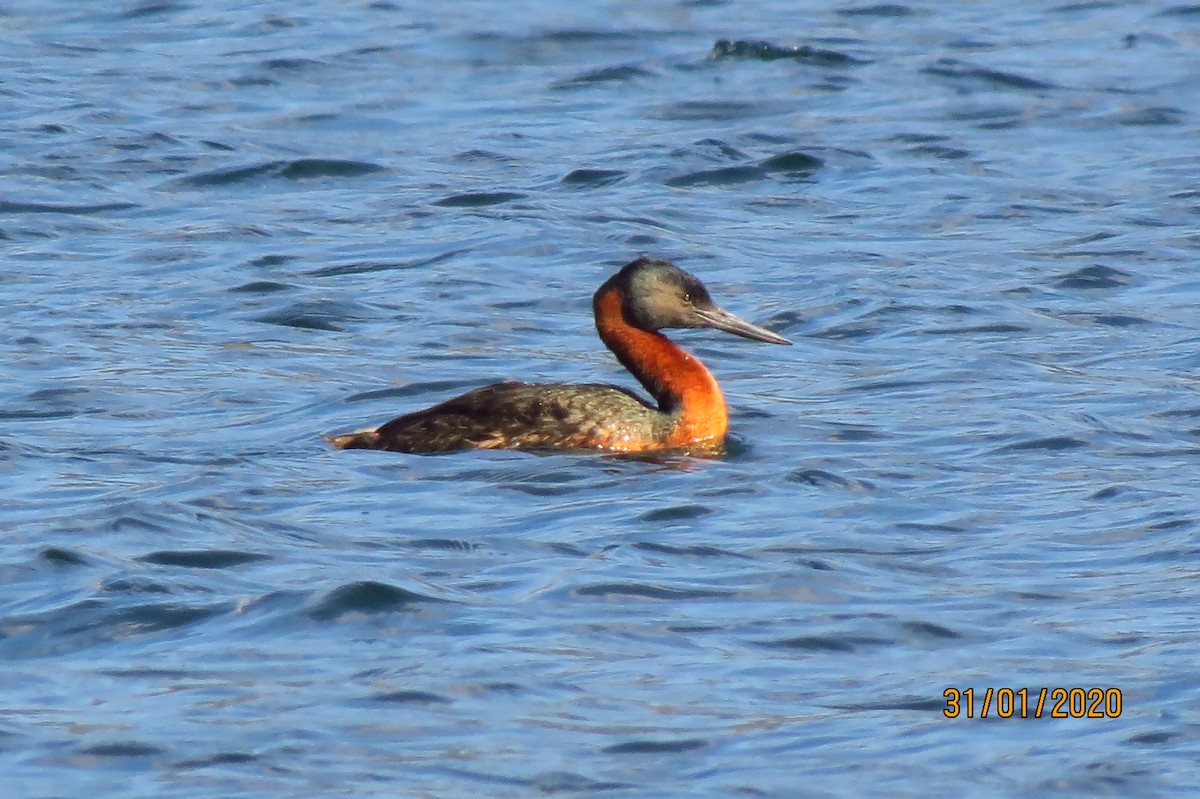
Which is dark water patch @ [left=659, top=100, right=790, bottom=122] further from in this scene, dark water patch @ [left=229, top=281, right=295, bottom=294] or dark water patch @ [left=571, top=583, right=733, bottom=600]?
dark water patch @ [left=571, top=583, right=733, bottom=600]

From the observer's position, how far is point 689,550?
30.6 ft

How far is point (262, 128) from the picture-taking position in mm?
19719

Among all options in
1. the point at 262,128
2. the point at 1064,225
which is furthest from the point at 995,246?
the point at 262,128

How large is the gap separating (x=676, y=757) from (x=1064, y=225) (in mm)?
9924

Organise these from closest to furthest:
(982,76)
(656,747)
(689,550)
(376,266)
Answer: (656,747) < (689,550) < (376,266) < (982,76)

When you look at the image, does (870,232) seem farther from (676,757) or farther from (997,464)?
(676,757)

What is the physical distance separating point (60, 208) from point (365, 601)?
31.0 feet

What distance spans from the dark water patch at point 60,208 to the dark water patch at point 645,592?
9177 millimetres

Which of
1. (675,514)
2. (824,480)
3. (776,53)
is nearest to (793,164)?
(776,53)

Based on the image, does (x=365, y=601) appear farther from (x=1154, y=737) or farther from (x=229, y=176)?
(x=229, y=176)

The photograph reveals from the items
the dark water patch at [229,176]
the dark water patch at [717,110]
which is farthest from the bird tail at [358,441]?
the dark water patch at [717,110]

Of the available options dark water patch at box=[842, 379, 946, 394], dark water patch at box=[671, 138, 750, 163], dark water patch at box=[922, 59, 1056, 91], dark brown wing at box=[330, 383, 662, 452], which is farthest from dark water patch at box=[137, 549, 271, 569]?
dark water patch at box=[922, 59, 1056, 91]

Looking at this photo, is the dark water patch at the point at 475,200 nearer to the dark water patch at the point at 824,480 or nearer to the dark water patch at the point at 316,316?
the dark water patch at the point at 316,316

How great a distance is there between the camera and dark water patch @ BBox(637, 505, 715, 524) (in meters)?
9.84
